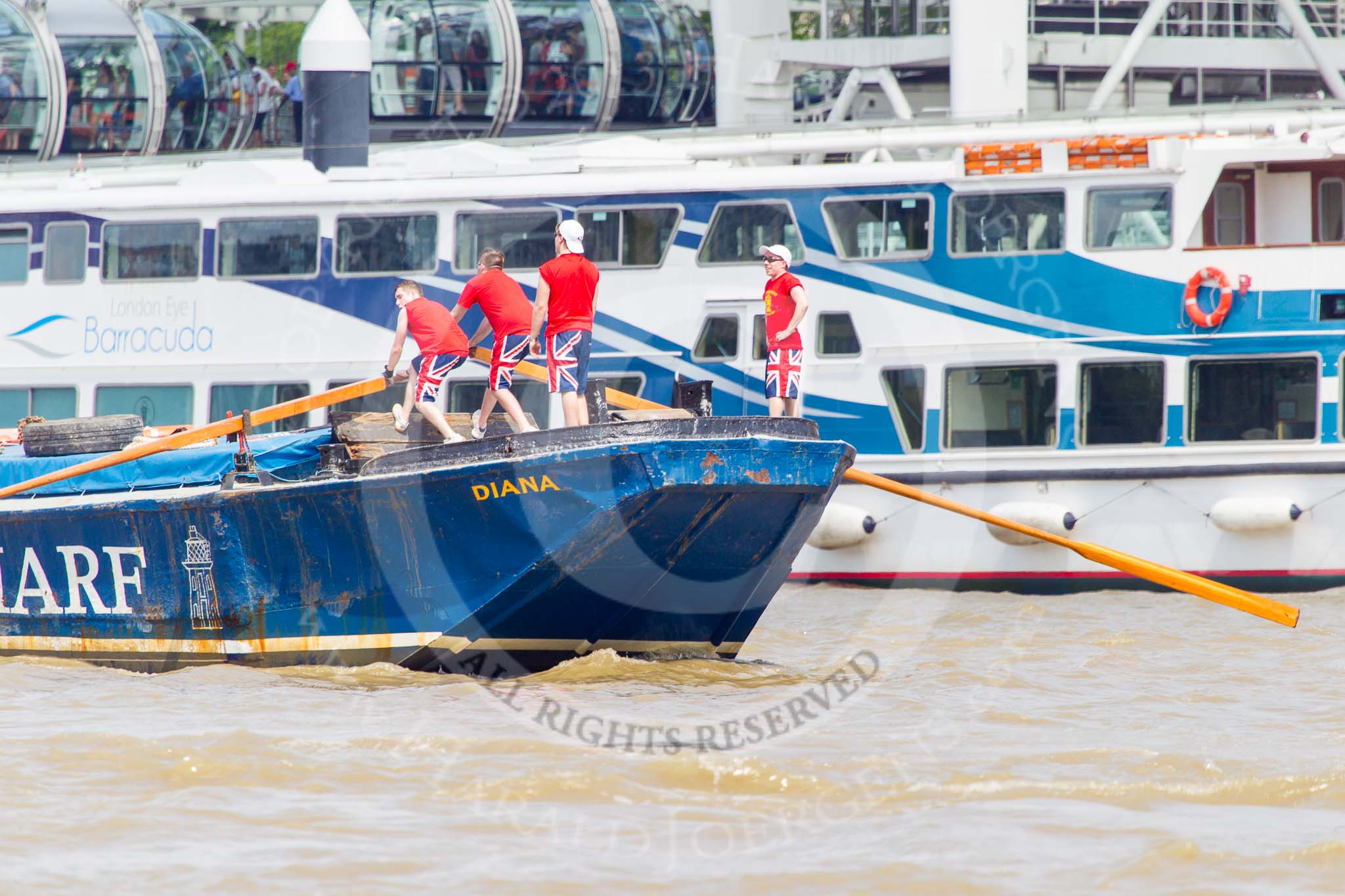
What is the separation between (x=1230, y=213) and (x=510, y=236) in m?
6.67

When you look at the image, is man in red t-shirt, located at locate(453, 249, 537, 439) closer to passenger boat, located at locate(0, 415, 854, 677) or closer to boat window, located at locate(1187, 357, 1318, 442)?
passenger boat, located at locate(0, 415, 854, 677)

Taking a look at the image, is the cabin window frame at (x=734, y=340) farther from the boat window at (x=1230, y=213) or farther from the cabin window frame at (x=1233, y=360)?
the boat window at (x=1230, y=213)

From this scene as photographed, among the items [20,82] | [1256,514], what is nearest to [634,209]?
[1256,514]

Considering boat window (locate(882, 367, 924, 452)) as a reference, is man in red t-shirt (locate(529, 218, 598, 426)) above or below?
above

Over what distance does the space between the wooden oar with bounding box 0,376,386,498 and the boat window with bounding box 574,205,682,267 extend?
5.22 m

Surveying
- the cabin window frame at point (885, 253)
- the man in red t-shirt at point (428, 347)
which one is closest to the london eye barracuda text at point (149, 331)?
the cabin window frame at point (885, 253)

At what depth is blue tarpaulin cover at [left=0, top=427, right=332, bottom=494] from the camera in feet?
37.0

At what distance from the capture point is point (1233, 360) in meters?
15.2

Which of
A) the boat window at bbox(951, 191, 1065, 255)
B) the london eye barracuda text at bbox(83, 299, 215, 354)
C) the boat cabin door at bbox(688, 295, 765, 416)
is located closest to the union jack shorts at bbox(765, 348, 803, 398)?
the boat cabin door at bbox(688, 295, 765, 416)

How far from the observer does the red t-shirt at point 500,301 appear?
1109 cm

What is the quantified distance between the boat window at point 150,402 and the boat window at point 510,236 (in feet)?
10.2

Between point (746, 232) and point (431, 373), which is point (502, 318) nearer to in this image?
point (431, 373)

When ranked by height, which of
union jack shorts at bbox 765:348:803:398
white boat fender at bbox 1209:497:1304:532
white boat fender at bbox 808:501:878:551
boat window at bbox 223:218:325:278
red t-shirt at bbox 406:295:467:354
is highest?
boat window at bbox 223:218:325:278

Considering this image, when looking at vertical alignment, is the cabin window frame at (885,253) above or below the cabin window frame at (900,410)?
above
